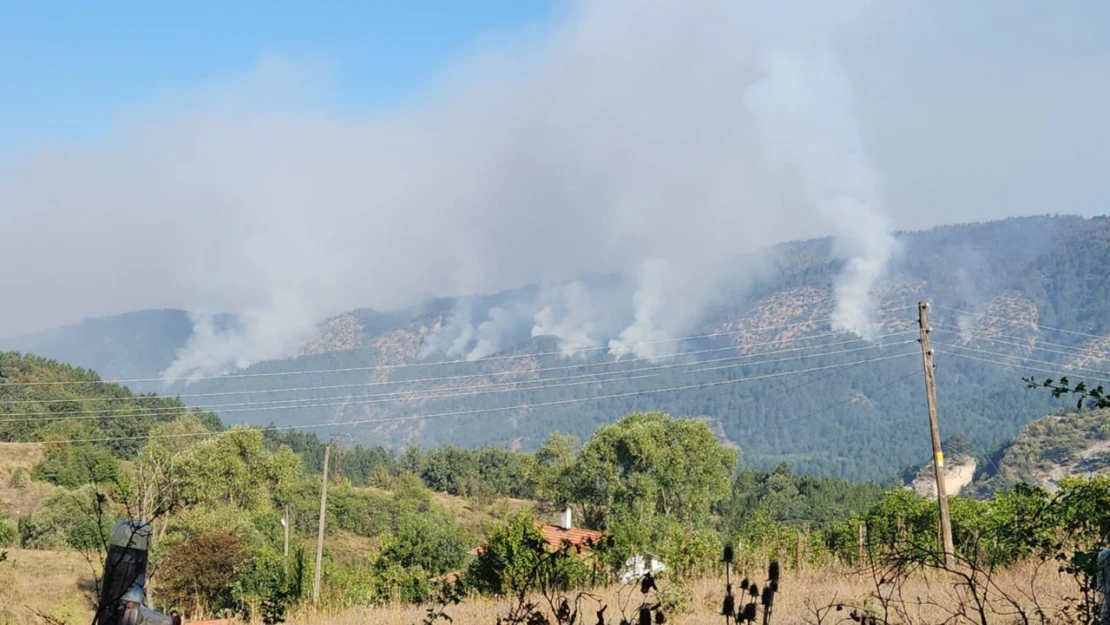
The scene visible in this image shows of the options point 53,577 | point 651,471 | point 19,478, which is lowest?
point 53,577

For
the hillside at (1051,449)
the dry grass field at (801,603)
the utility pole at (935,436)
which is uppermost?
the hillside at (1051,449)

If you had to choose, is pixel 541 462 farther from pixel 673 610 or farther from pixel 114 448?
pixel 673 610

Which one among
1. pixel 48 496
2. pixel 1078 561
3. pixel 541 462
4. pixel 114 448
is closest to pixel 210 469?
pixel 48 496

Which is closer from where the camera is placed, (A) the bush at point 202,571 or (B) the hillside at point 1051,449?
(A) the bush at point 202,571

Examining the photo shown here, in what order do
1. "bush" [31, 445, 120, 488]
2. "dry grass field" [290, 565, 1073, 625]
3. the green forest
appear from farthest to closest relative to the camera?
"bush" [31, 445, 120, 488] < "dry grass field" [290, 565, 1073, 625] < the green forest

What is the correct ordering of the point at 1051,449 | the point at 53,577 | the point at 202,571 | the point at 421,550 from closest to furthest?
the point at 202,571 < the point at 53,577 < the point at 421,550 < the point at 1051,449

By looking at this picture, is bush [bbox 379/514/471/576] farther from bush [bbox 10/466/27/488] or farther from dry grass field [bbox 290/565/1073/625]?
bush [bbox 10/466/27/488]

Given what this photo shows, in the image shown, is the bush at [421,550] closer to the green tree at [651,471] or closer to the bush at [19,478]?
the green tree at [651,471]

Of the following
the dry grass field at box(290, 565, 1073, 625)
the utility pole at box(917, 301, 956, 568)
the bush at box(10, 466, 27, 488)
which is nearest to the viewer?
the dry grass field at box(290, 565, 1073, 625)

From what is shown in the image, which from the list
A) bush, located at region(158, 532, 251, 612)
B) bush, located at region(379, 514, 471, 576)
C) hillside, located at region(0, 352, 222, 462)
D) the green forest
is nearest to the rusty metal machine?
the green forest

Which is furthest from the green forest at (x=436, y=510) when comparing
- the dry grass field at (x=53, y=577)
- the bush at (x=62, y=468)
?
the dry grass field at (x=53, y=577)

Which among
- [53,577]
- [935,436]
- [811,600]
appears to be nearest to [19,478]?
[53,577]

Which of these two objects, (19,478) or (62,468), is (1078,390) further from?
(62,468)

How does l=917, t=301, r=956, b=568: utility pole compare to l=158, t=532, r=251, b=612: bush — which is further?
l=158, t=532, r=251, b=612: bush
